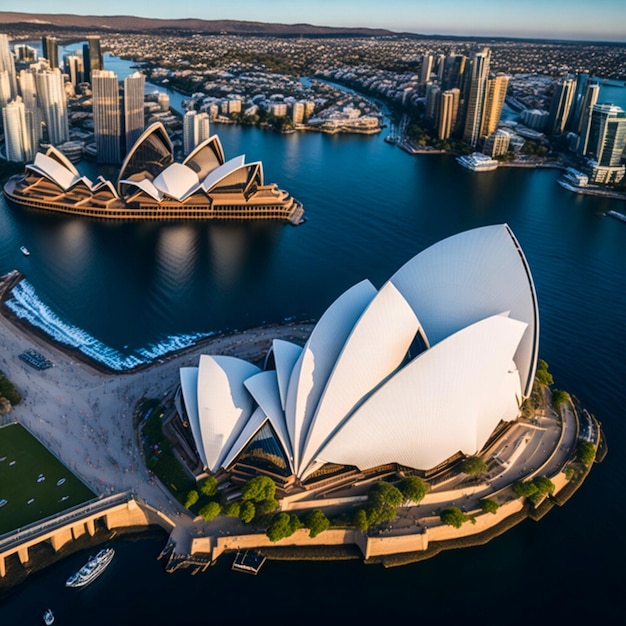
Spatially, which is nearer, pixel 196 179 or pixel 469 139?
pixel 196 179

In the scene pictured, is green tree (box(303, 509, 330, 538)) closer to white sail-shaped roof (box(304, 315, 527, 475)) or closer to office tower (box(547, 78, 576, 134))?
white sail-shaped roof (box(304, 315, 527, 475))

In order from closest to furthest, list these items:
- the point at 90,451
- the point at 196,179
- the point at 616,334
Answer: the point at 90,451 → the point at 616,334 → the point at 196,179

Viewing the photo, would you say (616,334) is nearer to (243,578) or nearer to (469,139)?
(243,578)

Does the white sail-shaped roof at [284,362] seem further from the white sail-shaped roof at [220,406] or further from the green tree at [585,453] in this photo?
the green tree at [585,453]

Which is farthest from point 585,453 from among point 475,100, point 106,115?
point 475,100

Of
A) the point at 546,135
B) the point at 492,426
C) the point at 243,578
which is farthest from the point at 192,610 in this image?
the point at 546,135

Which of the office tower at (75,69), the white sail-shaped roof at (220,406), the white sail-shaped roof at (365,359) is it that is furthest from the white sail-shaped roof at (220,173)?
the office tower at (75,69)
